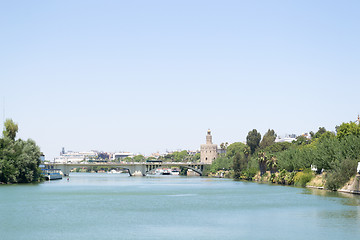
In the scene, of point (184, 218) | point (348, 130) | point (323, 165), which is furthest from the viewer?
point (348, 130)

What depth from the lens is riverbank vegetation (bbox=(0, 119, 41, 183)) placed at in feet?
431

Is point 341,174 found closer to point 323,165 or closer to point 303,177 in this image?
point 323,165

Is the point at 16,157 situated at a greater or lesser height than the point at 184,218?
greater

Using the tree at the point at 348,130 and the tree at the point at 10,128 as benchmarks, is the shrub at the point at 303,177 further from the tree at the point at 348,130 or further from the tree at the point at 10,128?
the tree at the point at 10,128

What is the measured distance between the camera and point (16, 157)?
134500 mm

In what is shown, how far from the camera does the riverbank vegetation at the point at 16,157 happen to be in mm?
131250

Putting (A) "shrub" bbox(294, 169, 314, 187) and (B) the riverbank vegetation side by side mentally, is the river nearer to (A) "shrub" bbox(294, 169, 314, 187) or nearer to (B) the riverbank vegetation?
(A) "shrub" bbox(294, 169, 314, 187)

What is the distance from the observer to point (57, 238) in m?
52.1

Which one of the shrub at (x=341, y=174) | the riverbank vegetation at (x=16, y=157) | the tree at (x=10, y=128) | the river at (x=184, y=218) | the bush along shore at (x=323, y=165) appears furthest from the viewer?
the tree at (x=10, y=128)

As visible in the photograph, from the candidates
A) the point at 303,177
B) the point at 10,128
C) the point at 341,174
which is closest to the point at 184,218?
the point at 341,174

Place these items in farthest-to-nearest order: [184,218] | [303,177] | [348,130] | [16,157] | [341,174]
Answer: [16,157]
[348,130]
[303,177]
[341,174]
[184,218]

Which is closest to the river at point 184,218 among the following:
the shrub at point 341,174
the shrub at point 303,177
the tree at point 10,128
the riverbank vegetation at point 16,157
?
the shrub at point 341,174

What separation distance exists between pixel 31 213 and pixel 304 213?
36615 millimetres

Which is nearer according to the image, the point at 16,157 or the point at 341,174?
the point at 341,174
